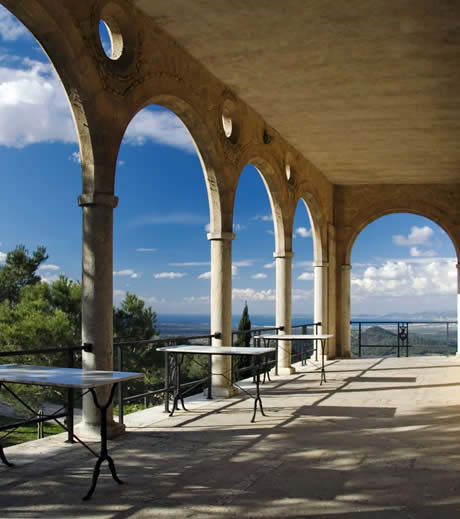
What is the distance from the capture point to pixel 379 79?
27.3 ft

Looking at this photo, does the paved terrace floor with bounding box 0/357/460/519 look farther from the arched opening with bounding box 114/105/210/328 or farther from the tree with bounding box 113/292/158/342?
the arched opening with bounding box 114/105/210/328

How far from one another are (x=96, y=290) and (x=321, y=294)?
32.3 feet

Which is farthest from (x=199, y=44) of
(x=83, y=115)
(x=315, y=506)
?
A: (x=315, y=506)

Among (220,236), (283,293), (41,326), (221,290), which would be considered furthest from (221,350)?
(41,326)

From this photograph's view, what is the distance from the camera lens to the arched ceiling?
21.1ft

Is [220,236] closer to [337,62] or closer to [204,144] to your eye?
[204,144]

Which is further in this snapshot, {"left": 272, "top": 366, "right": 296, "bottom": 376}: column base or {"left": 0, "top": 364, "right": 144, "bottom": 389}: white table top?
{"left": 272, "top": 366, "right": 296, "bottom": 376}: column base

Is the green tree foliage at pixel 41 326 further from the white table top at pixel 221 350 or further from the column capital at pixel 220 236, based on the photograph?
the white table top at pixel 221 350

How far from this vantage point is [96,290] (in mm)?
5734

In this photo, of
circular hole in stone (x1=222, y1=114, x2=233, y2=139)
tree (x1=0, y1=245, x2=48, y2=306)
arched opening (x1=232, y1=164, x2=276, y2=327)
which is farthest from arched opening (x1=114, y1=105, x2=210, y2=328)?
circular hole in stone (x1=222, y1=114, x2=233, y2=139)

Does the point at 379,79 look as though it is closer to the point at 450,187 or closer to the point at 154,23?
the point at 154,23

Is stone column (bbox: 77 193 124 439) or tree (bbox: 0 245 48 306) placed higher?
tree (bbox: 0 245 48 306)

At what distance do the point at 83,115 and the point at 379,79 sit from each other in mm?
4523

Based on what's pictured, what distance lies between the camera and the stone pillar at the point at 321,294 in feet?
48.9
